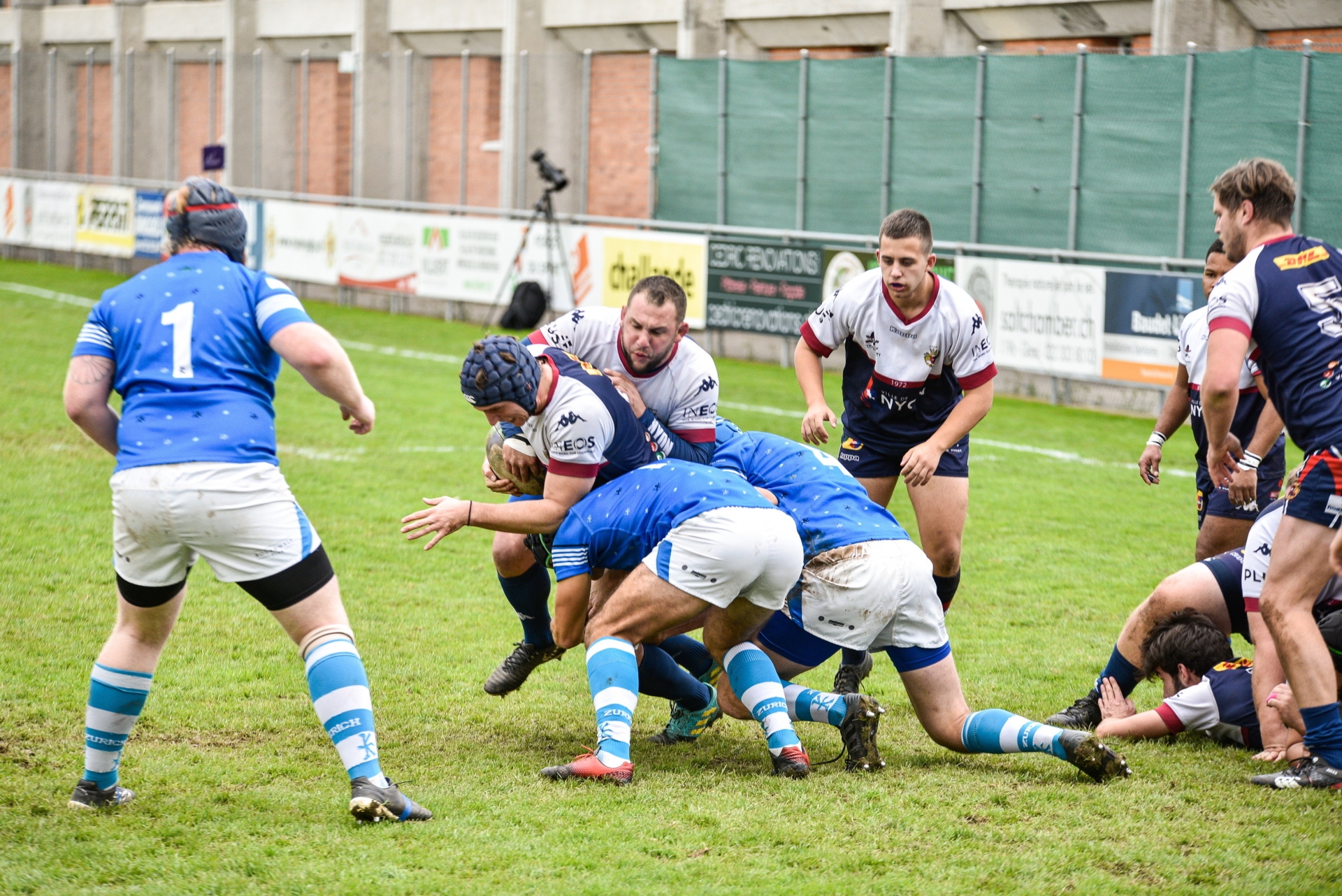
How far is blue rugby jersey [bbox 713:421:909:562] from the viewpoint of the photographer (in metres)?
4.98

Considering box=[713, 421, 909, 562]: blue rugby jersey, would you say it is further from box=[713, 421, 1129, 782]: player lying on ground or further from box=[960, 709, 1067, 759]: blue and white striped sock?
box=[960, 709, 1067, 759]: blue and white striped sock

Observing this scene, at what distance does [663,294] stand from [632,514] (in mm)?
1081

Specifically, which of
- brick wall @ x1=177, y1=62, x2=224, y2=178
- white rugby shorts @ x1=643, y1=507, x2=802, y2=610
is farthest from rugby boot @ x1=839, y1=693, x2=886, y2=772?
brick wall @ x1=177, y1=62, x2=224, y2=178

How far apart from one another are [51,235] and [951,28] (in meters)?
20.2

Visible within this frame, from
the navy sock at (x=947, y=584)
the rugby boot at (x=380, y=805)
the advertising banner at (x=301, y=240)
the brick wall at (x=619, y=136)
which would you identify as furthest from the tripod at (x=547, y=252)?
the rugby boot at (x=380, y=805)

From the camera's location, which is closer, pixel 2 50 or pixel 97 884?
pixel 97 884

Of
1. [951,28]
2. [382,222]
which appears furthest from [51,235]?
[951,28]

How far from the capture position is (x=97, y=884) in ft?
12.5

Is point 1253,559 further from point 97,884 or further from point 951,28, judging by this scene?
point 951,28

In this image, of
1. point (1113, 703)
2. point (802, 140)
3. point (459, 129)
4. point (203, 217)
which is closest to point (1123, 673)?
point (1113, 703)

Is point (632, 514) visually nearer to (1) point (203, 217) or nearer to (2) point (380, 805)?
(2) point (380, 805)

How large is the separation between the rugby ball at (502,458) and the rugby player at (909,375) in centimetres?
Result: 146

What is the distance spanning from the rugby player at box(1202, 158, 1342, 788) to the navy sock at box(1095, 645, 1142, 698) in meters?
0.86

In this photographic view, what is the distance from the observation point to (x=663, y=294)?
218 inches
